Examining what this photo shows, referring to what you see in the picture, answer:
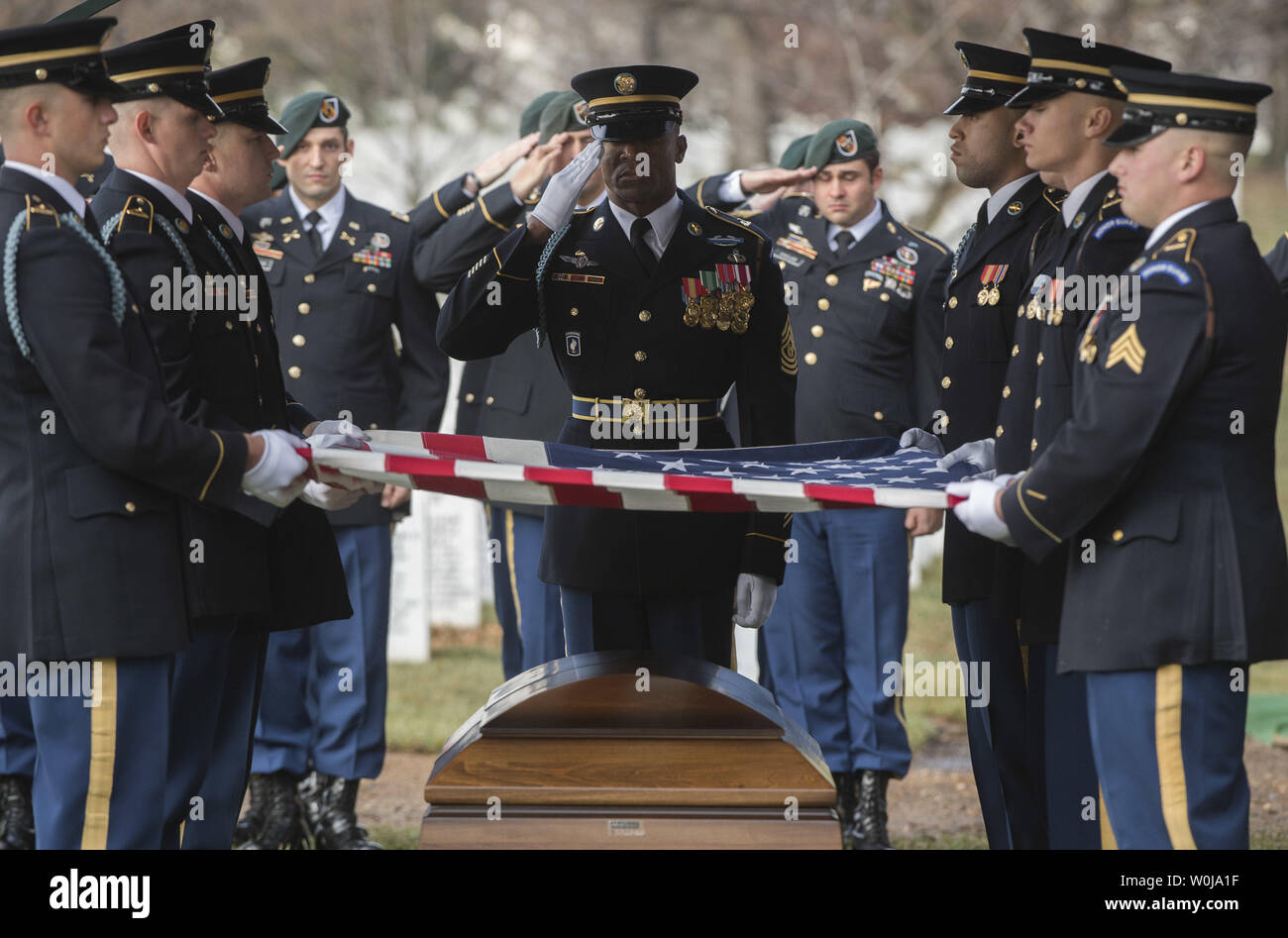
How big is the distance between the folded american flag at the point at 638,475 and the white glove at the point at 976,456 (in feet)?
0.12

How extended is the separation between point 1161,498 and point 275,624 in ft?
7.08

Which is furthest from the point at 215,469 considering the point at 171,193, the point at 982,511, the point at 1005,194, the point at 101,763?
the point at 1005,194

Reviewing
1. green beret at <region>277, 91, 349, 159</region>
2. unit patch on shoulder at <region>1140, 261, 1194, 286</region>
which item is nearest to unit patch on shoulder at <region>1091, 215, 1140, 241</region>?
unit patch on shoulder at <region>1140, 261, 1194, 286</region>

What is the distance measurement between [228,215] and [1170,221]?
7.62 feet

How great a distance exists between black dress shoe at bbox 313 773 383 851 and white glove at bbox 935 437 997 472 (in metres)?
2.70

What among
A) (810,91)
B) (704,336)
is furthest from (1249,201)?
(704,336)

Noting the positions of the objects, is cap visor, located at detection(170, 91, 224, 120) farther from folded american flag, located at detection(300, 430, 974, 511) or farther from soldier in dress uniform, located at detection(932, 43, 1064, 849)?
→ soldier in dress uniform, located at detection(932, 43, 1064, 849)

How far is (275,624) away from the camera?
4.15m

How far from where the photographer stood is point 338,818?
5.88 m

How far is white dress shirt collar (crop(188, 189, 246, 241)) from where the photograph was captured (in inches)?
165

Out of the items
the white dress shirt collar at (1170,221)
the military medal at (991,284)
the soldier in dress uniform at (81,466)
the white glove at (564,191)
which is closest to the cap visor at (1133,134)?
the white dress shirt collar at (1170,221)

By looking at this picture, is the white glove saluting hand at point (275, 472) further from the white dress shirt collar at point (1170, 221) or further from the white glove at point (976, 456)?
the white dress shirt collar at point (1170, 221)

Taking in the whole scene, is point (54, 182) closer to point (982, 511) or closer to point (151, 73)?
point (151, 73)
